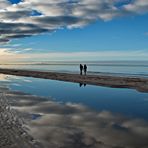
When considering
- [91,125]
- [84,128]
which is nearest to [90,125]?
[91,125]

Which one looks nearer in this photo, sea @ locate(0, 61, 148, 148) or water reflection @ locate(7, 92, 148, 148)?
water reflection @ locate(7, 92, 148, 148)

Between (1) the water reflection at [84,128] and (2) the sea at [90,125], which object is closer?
(1) the water reflection at [84,128]

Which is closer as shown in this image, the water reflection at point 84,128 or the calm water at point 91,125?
the water reflection at point 84,128

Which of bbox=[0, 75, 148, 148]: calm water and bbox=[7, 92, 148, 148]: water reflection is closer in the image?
bbox=[7, 92, 148, 148]: water reflection

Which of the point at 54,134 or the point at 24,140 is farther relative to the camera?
the point at 54,134

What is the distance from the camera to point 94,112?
18.5 metres

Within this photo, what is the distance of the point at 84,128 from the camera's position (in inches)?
547

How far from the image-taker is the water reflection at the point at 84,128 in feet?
37.3

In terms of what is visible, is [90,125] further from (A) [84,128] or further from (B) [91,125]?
(A) [84,128]

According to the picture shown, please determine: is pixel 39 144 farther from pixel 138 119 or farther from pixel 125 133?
pixel 138 119

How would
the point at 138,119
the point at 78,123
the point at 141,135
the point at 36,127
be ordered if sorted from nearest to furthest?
the point at 141,135 < the point at 36,127 < the point at 78,123 < the point at 138,119

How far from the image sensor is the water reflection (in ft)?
37.3

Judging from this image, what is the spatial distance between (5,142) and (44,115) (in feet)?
20.5

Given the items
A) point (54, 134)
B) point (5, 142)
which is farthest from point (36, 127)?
point (5, 142)
